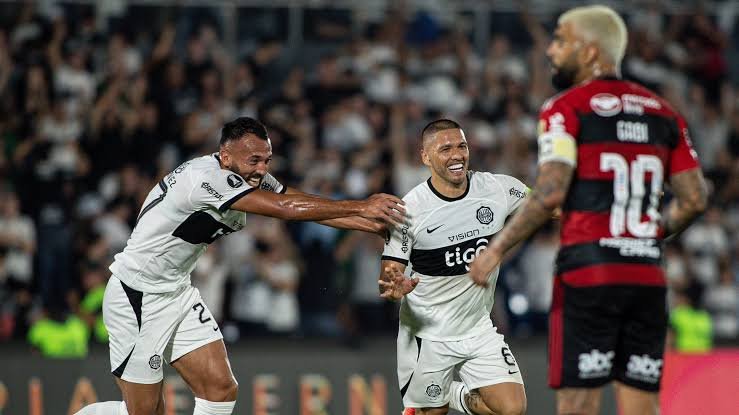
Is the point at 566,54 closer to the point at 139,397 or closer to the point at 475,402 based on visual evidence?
the point at 475,402

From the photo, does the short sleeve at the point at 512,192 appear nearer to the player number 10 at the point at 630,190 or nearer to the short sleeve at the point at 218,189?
the short sleeve at the point at 218,189

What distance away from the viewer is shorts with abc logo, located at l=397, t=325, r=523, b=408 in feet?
25.6

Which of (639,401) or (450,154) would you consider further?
(450,154)

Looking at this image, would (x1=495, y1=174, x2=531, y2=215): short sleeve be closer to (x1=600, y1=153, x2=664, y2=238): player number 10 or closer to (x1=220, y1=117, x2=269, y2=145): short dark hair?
(x1=220, y1=117, x2=269, y2=145): short dark hair

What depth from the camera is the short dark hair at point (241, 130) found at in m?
7.52

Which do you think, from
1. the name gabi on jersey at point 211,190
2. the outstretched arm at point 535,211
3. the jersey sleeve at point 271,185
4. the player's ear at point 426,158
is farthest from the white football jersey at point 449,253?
the outstretched arm at point 535,211

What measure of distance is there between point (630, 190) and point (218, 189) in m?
2.88

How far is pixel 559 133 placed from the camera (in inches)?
215

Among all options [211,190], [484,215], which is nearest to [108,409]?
[211,190]

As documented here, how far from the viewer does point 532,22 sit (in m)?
15.8

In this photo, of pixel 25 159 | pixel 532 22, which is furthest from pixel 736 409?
pixel 25 159

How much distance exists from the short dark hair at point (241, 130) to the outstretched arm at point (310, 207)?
20.4 inches

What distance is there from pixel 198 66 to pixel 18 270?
3599 mm

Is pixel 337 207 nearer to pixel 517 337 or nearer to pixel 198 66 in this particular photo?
pixel 517 337
